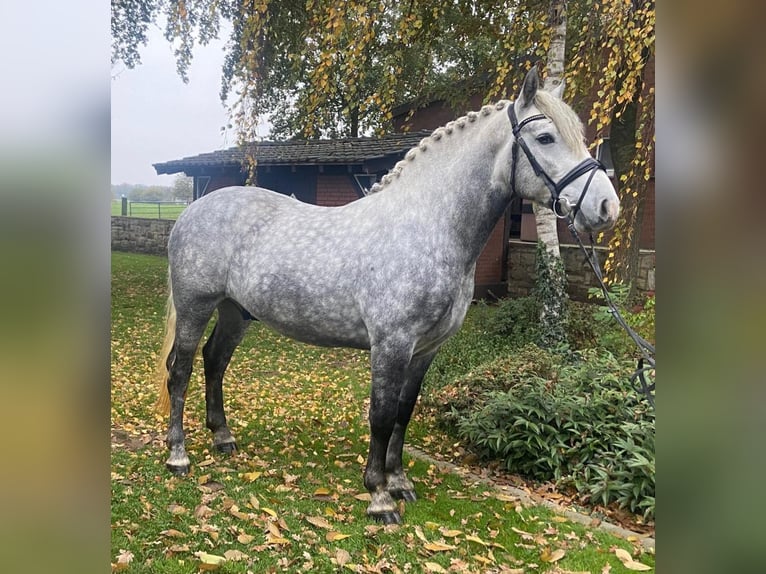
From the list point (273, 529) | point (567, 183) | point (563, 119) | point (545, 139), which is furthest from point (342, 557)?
point (563, 119)

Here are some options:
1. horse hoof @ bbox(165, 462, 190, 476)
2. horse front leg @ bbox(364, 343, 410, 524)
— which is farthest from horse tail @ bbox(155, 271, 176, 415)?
horse front leg @ bbox(364, 343, 410, 524)

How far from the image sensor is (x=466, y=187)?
→ 2.77 metres

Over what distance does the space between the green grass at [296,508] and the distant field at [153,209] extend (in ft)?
5.18

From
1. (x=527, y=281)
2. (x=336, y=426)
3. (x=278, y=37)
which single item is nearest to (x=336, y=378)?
(x=336, y=426)

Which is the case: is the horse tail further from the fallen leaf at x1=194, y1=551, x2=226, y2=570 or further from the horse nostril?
the horse nostril

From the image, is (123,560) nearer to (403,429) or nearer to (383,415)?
(383,415)

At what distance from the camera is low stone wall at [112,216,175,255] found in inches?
199

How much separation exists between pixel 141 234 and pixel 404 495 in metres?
3.81

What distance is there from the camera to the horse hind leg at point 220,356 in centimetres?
369

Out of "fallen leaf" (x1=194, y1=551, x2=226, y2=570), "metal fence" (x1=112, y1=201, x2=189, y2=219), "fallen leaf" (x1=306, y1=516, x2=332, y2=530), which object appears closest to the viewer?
"fallen leaf" (x1=194, y1=551, x2=226, y2=570)

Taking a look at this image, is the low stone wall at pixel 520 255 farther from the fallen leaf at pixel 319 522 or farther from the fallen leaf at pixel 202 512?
the fallen leaf at pixel 319 522
